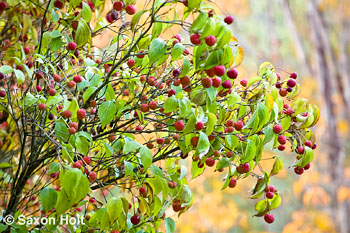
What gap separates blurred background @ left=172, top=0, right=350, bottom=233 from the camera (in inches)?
156

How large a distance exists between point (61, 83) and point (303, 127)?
24.6 inches

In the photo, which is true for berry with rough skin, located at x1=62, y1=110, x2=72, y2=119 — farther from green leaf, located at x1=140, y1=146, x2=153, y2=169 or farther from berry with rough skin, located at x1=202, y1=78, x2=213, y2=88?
berry with rough skin, located at x1=202, y1=78, x2=213, y2=88

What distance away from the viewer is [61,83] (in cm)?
102

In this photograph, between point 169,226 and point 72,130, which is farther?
point 169,226

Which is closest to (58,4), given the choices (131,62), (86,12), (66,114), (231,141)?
(86,12)

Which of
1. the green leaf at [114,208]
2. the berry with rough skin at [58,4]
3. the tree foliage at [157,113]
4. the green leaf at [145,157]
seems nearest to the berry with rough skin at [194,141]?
the tree foliage at [157,113]

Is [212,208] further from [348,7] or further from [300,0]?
[300,0]

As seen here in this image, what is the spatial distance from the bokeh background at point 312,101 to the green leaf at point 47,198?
1.53 metres

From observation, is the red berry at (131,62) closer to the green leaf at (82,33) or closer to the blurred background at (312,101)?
the green leaf at (82,33)

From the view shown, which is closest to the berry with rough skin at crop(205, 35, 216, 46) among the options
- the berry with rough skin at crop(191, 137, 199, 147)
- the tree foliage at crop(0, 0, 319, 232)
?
the tree foliage at crop(0, 0, 319, 232)

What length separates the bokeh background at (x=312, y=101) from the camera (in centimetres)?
396

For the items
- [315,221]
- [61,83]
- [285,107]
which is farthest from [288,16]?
[61,83]

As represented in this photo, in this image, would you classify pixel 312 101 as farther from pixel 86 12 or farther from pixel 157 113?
pixel 86 12

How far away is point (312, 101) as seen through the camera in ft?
16.3
